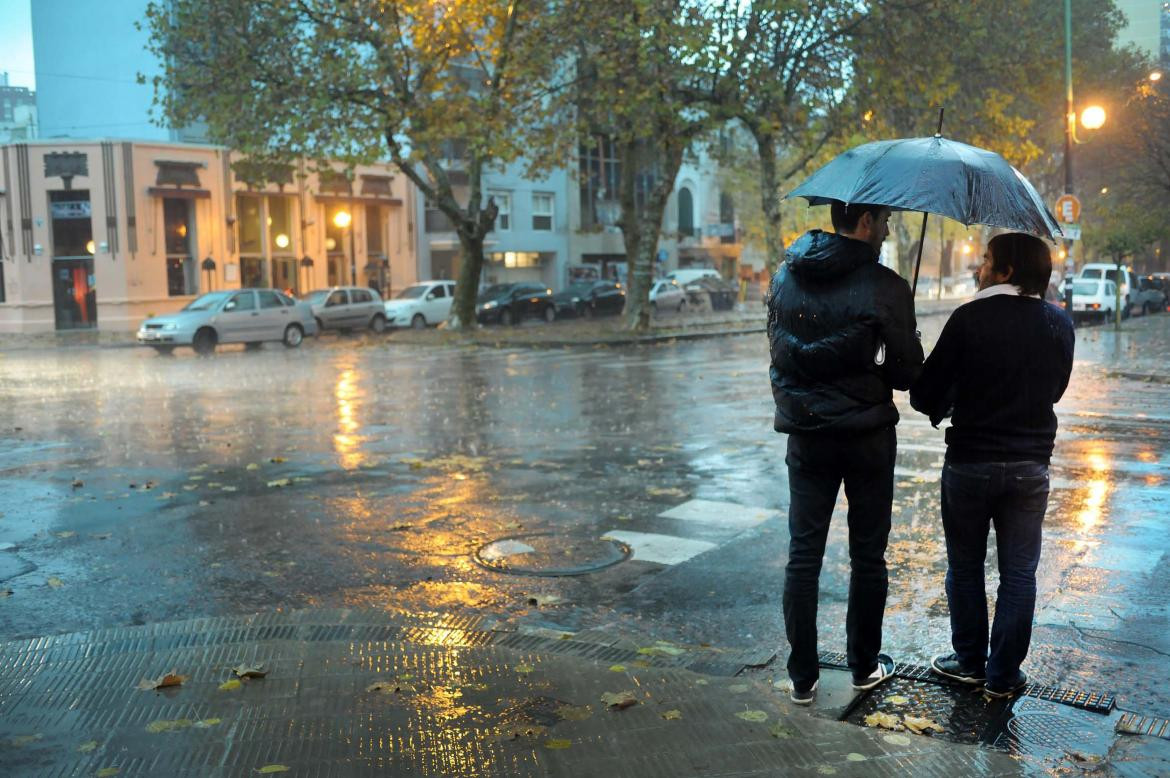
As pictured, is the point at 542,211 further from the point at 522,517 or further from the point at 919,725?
the point at 919,725

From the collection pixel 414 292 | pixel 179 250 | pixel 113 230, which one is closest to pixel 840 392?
pixel 414 292

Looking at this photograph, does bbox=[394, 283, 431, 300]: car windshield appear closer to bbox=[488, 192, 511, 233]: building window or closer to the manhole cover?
bbox=[488, 192, 511, 233]: building window

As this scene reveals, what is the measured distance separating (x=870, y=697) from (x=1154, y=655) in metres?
1.47

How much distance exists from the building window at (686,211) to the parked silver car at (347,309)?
3533 cm

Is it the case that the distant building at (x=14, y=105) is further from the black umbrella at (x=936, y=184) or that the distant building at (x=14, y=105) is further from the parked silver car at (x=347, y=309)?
the black umbrella at (x=936, y=184)

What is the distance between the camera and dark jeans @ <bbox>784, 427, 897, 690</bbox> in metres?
4.17

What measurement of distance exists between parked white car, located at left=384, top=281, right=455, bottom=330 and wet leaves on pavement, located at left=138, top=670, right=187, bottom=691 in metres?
32.9

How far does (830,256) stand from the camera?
160 inches

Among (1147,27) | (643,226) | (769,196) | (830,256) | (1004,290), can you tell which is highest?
(1147,27)

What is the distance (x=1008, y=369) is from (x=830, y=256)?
0.80m

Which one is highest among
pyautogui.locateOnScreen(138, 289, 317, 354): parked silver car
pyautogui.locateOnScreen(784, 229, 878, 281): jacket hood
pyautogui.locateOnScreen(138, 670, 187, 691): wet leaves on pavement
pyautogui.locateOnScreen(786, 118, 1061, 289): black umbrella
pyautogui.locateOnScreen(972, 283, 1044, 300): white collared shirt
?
pyautogui.locateOnScreen(786, 118, 1061, 289): black umbrella

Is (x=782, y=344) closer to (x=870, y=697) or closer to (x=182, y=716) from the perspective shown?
(x=870, y=697)

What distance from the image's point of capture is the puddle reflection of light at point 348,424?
10797 mm

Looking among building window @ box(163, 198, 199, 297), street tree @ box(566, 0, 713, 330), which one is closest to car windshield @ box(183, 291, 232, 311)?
street tree @ box(566, 0, 713, 330)
